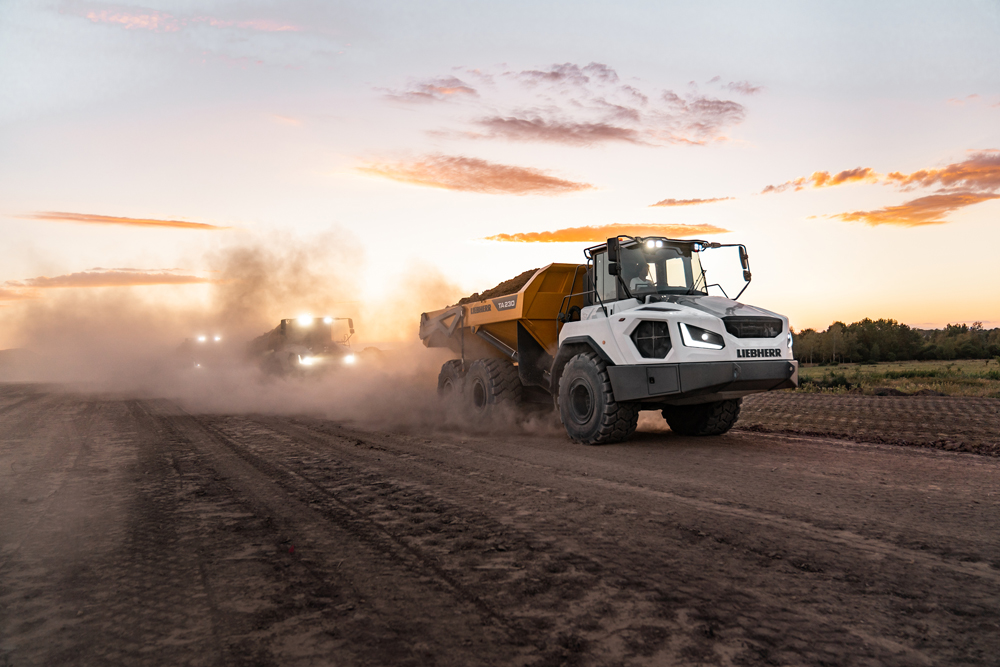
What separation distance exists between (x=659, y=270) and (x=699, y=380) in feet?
6.90

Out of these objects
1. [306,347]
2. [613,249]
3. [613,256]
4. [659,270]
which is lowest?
[306,347]

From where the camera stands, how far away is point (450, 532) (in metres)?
4.39

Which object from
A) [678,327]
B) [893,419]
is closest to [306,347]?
[678,327]

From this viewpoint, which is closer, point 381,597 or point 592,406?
point 381,597

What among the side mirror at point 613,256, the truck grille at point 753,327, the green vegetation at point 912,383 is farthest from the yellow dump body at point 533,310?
the green vegetation at point 912,383

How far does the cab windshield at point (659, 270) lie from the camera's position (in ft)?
29.4

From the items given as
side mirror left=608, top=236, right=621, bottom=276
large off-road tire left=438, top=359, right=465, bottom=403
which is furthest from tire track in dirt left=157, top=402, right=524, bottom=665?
large off-road tire left=438, top=359, right=465, bottom=403

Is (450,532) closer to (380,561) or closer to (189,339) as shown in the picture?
(380,561)

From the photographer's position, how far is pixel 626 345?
8281mm

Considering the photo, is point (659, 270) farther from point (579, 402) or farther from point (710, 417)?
point (710, 417)

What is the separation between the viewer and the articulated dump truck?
25.6ft

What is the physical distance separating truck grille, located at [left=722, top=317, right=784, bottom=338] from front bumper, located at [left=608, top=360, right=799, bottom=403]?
0.39m

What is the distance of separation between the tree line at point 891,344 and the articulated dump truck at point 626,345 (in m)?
77.7

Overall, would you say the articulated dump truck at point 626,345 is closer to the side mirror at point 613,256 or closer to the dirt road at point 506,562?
the side mirror at point 613,256
